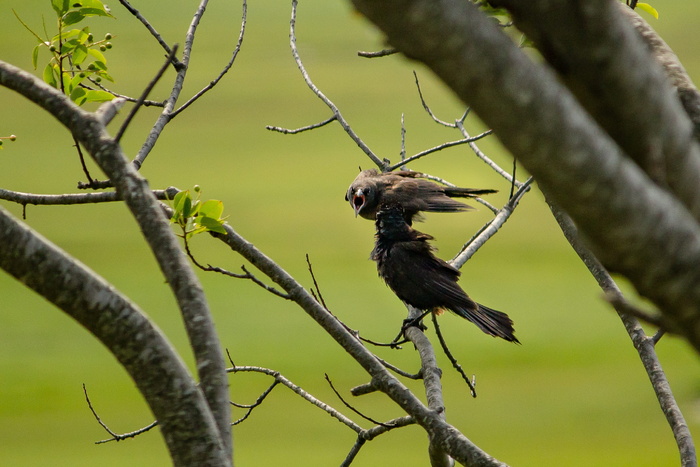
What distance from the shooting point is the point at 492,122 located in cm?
52

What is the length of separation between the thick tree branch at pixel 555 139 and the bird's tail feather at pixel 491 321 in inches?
79.0

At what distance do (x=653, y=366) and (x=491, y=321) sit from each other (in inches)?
39.4

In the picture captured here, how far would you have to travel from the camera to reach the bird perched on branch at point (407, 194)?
2.90 metres

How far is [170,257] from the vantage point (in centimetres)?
90

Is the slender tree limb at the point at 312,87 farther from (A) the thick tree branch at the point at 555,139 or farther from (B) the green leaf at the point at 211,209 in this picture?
(A) the thick tree branch at the point at 555,139

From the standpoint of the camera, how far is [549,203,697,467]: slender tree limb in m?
1.43

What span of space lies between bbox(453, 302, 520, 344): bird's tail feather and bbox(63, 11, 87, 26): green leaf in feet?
5.53

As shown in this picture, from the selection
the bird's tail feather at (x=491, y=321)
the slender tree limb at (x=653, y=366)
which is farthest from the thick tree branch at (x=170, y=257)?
the bird's tail feather at (x=491, y=321)

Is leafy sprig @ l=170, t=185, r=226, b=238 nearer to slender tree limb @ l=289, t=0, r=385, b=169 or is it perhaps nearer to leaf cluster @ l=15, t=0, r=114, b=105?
leaf cluster @ l=15, t=0, r=114, b=105

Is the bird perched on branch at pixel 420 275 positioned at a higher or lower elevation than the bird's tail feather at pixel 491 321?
higher

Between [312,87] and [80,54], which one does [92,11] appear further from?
[312,87]

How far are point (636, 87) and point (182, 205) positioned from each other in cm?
87

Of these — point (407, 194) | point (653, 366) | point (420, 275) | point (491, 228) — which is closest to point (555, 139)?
point (653, 366)

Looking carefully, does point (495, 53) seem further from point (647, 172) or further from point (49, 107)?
point (49, 107)
